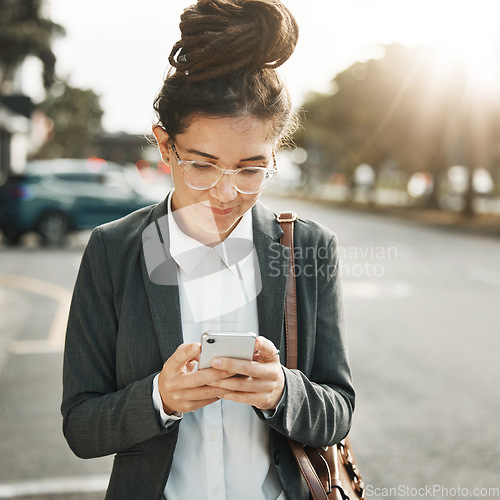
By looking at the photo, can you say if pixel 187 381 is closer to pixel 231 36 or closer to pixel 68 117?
pixel 231 36

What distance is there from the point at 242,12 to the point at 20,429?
12.2ft

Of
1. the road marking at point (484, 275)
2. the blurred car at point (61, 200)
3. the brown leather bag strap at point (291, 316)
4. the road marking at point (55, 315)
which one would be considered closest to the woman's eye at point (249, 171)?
the brown leather bag strap at point (291, 316)

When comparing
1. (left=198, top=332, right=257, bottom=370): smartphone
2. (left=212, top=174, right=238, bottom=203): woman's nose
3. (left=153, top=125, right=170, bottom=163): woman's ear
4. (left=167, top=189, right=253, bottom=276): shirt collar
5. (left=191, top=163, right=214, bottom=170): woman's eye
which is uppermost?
(left=153, top=125, right=170, bottom=163): woman's ear

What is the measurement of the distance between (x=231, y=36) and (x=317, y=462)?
98 centimetres

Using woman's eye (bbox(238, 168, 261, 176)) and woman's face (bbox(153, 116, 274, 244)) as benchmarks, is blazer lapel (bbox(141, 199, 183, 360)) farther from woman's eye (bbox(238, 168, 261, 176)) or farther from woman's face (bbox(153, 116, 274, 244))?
woman's eye (bbox(238, 168, 261, 176))

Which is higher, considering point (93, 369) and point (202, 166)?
point (202, 166)

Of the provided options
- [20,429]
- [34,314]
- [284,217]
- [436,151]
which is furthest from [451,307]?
[436,151]

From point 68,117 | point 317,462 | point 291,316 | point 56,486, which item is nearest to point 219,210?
point 291,316

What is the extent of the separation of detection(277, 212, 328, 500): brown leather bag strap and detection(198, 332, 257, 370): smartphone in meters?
0.30

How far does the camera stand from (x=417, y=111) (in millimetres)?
25875

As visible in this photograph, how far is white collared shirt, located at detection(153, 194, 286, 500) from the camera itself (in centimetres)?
161

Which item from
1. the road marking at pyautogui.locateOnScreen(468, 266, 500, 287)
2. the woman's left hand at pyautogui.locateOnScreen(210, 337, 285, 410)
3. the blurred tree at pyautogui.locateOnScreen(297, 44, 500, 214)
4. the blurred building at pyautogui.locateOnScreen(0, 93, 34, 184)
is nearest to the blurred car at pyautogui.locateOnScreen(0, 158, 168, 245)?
the road marking at pyautogui.locateOnScreen(468, 266, 500, 287)

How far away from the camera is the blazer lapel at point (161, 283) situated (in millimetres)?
1602

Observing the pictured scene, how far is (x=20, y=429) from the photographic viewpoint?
4488mm
